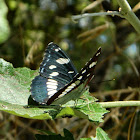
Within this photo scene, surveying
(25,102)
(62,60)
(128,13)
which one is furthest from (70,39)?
(128,13)

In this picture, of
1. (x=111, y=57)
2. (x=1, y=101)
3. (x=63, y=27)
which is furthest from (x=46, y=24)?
(x=1, y=101)

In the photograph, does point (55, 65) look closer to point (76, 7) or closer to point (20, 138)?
point (20, 138)

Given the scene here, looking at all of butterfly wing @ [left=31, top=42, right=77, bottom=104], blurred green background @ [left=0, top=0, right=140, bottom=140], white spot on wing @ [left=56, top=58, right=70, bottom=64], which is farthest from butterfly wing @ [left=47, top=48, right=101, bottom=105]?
blurred green background @ [left=0, top=0, right=140, bottom=140]

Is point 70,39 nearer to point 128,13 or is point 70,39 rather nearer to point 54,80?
point 54,80

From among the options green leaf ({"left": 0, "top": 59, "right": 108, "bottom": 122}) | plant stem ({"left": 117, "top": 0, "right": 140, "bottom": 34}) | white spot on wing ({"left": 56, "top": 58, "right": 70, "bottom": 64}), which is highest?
plant stem ({"left": 117, "top": 0, "right": 140, "bottom": 34})

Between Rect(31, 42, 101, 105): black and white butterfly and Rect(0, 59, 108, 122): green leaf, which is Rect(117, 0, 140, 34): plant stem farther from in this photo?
Rect(0, 59, 108, 122): green leaf

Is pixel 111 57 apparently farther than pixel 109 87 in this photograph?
No
